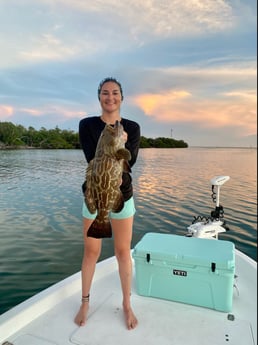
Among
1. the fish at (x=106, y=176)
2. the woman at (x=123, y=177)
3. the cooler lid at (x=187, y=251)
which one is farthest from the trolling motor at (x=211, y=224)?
the fish at (x=106, y=176)

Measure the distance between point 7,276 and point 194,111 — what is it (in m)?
3.64

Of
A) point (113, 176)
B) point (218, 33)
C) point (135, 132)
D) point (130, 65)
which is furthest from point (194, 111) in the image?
point (113, 176)

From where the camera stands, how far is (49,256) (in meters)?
4.88

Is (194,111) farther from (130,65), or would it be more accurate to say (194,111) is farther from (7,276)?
(7,276)

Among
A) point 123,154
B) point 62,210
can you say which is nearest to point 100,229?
point 123,154

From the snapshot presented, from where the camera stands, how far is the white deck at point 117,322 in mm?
1905

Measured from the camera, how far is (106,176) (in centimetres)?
165

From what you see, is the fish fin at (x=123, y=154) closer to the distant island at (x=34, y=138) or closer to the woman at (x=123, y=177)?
the woman at (x=123, y=177)

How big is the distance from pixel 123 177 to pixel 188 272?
0.94m

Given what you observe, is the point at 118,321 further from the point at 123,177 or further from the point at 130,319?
the point at 123,177

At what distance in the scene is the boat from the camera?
1.91m

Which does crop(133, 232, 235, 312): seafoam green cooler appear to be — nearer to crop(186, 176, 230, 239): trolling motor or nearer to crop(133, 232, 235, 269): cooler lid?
crop(133, 232, 235, 269): cooler lid

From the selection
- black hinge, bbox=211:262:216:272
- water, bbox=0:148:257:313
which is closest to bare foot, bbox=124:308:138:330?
black hinge, bbox=211:262:216:272

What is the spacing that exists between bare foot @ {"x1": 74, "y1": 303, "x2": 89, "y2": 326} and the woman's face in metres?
1.35
